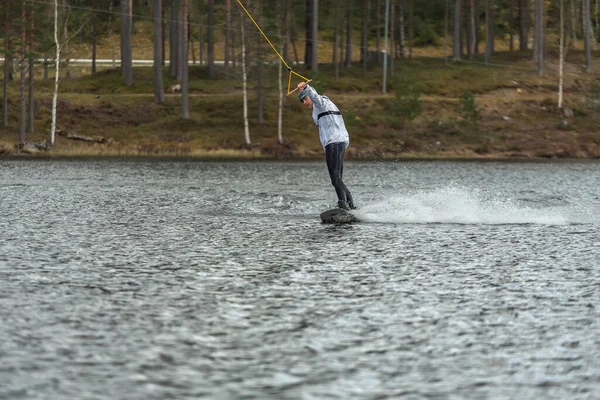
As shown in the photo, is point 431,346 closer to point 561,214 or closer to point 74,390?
point 74,390

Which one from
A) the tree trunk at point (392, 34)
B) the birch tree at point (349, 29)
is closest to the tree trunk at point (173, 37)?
the birch tree at point (349, 29)

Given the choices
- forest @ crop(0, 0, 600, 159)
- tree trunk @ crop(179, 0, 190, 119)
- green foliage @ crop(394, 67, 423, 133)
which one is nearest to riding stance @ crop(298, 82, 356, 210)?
forest @ crop(0, 0, 600, 159)

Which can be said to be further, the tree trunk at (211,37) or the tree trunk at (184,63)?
the tree trunk at (211,37)

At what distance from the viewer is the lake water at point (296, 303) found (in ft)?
26.4

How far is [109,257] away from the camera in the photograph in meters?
15.5

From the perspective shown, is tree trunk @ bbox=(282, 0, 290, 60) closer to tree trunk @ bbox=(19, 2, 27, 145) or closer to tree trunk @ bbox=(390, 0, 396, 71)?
tree trunk @ bbox=(390, 0, 396, 71)

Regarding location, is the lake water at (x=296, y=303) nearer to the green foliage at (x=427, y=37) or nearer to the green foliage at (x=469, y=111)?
the green foliage at (x=469, y=111)

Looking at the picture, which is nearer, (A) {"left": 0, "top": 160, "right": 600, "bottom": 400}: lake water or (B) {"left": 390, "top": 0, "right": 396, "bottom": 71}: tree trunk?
(A) {"left": 0, "top": 160, "right": 600, "bottom": 400}: lake water

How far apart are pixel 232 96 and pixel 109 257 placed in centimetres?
6155

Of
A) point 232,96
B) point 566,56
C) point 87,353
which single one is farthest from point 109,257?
point 566,56

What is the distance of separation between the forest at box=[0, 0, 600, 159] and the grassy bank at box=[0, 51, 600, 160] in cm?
15

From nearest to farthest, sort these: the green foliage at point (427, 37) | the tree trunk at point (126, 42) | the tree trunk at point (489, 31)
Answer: the tree trunk at point (126, 42) < the tree trunk at point (489, 31) < the green foliage at point (427, 37)

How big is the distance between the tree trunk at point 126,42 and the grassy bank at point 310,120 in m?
1.02

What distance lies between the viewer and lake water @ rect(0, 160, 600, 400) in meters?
8.05
